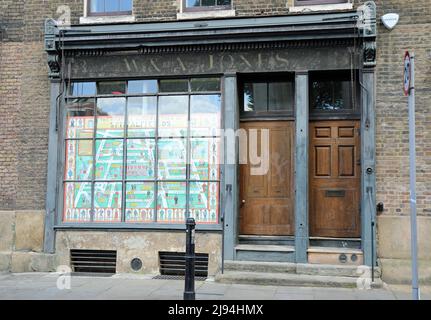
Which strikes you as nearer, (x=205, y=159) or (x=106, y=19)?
(x=205, y=159)

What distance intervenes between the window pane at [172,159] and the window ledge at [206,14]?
7.94ft

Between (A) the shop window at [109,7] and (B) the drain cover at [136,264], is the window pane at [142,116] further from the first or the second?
(B) the drain cover at [136,264]

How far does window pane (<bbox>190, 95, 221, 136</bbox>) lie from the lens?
983cm

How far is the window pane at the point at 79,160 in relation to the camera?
10180 millimetres

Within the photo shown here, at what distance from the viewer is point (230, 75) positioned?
31.8 ft

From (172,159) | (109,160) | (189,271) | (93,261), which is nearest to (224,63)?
(172,159)

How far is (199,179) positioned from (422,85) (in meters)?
4.45

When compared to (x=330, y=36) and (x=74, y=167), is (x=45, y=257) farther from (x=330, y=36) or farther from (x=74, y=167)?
(x=330, y=36)

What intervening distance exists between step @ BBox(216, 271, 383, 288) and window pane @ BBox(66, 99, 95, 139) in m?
4.02

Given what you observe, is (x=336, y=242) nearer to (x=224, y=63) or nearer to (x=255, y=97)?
(x=255, y=97)

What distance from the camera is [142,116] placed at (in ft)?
33.1

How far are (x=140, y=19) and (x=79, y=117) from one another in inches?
91.9

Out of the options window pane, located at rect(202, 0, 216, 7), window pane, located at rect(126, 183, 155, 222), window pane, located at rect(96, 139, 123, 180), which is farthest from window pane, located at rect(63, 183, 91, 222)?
window pane, located at rect(202, 0, 216, 7)

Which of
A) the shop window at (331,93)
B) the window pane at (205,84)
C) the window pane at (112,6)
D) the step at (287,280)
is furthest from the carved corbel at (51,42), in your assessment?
the step at (287,280)
